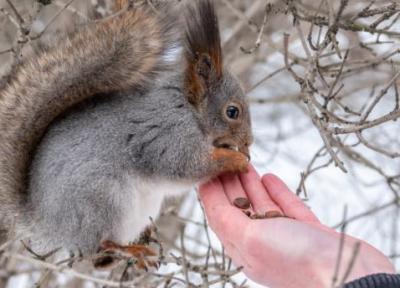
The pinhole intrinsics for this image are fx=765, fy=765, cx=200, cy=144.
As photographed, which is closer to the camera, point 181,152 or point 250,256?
point 250,256

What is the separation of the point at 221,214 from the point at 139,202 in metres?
0.27

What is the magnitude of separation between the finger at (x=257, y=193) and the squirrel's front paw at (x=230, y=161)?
32 mm

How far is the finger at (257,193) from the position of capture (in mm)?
2277

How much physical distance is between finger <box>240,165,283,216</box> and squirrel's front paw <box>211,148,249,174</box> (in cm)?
3

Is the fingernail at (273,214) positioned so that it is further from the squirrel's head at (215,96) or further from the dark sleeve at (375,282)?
the dark sleeve at (375,282)

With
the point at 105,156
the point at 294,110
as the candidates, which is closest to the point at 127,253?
the point at 105,156

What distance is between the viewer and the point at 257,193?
7.64ft

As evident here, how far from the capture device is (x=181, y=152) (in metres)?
2.37

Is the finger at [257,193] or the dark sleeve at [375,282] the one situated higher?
the finger at [257,193]

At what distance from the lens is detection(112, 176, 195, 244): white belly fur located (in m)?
2.25

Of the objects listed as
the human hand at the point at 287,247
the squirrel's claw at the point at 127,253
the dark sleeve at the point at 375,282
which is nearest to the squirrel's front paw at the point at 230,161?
the human hand at the point at 287,247

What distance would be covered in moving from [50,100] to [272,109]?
2451 mm

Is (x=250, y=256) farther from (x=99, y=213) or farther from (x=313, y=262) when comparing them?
(x=99, y=213)

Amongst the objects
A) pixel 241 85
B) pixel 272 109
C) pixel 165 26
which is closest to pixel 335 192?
pixel 272 109
